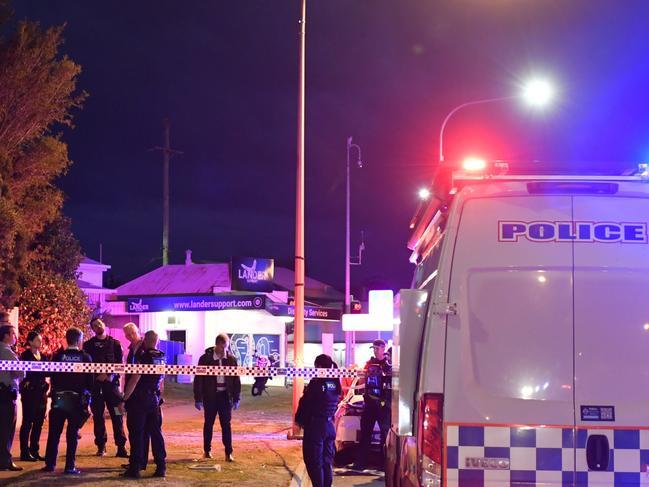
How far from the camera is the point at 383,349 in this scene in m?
11.9

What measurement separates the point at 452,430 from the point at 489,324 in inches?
22.9

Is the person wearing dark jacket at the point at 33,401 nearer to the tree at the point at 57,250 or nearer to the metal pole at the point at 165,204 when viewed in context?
the tree at the point at 57,250

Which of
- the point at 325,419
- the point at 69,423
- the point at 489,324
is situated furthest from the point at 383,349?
the point at 489,324

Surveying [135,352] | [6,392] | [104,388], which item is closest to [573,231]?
[135,352]

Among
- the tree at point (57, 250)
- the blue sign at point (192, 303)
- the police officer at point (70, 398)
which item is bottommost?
the police officer at point (70, 398)

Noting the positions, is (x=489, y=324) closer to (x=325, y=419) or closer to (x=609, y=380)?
(x=609, y=380)

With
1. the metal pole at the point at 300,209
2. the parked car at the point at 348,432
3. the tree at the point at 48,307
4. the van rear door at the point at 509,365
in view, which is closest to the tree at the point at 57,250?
the tree at the point at 48,307

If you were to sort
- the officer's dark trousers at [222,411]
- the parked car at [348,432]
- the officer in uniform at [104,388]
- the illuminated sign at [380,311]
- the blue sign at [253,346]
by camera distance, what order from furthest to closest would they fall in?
1. the blue sign at [253,346]
2. the illuminated sign at [380,311]
3. the parked car at [348,432]
4. the officer's dark trousers at [222,411]
5. the officer in uniform at [104,388]

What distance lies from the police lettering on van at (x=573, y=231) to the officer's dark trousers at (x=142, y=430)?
6.20m

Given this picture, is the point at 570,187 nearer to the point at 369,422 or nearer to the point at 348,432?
the point at 369,422

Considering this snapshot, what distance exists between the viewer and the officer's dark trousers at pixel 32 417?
10.7 m

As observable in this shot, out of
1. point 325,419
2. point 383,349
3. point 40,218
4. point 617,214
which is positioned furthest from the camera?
point 40,218

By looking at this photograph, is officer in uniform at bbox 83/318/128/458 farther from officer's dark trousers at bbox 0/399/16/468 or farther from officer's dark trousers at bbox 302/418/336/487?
officer's dark trousers at bbox 302/418/336/487

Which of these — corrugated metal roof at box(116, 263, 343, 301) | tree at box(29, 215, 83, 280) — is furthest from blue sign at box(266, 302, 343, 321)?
tree at box(29, 215, 83, 280)
